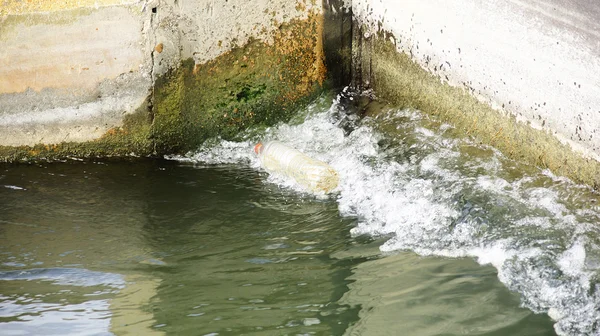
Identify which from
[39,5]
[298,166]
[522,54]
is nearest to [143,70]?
[39,5]

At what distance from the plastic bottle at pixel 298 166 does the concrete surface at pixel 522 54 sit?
109 cm

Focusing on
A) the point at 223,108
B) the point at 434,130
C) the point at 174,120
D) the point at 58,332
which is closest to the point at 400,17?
the point at 434,130

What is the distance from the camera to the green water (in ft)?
9.89

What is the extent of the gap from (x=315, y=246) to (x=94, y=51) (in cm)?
274

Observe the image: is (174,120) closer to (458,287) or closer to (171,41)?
(171,41)

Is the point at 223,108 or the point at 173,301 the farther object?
the point at 223,108

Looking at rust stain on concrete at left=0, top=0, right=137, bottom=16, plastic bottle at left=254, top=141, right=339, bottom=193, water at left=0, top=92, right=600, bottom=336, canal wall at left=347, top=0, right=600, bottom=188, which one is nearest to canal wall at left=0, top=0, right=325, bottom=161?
rust stain on concrete at left=0, top=0, right=137, bottom=16

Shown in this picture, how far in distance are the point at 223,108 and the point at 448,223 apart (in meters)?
2.64

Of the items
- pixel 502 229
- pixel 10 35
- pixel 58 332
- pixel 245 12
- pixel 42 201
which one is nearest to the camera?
pixel 58 332

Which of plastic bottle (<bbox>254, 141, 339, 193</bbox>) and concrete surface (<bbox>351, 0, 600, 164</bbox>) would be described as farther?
plastic bottle (<bbox>254, 141, 339, 193</bbox>)

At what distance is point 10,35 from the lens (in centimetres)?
543

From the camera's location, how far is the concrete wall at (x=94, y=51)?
215 inches

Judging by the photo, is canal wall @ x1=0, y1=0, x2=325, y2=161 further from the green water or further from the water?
the green water

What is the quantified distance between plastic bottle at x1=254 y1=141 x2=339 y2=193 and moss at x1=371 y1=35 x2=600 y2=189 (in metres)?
0.92
